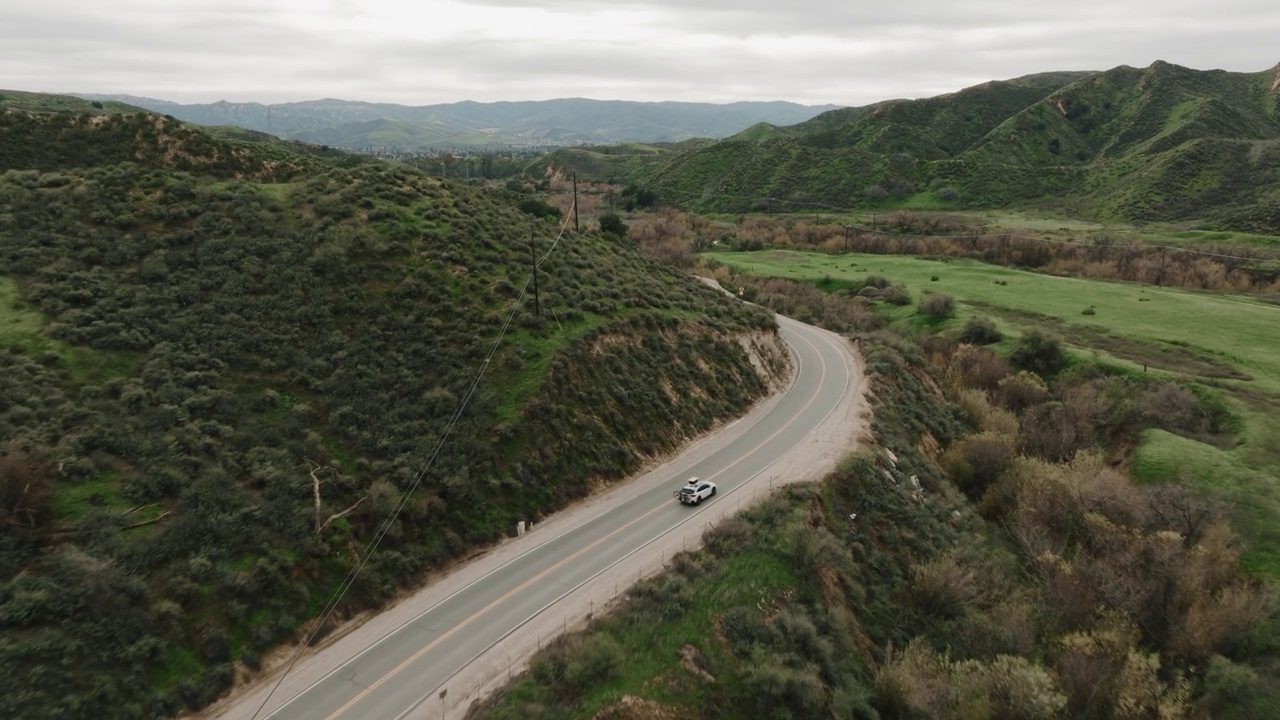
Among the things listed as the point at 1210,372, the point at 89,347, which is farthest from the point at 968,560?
the point at 89,347

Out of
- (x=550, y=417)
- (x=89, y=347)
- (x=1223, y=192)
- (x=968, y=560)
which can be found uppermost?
(x=1223, y=192)

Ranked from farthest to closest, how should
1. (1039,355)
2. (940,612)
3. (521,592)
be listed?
(1039,355)
(940,612)
(521,592)

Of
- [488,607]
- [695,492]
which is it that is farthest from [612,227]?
[488,607]

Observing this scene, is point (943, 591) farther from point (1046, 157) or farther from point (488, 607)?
point (1046, 157)

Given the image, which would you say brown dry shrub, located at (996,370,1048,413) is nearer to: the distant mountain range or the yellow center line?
the yellow center line

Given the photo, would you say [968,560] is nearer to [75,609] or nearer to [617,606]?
[617,606]
